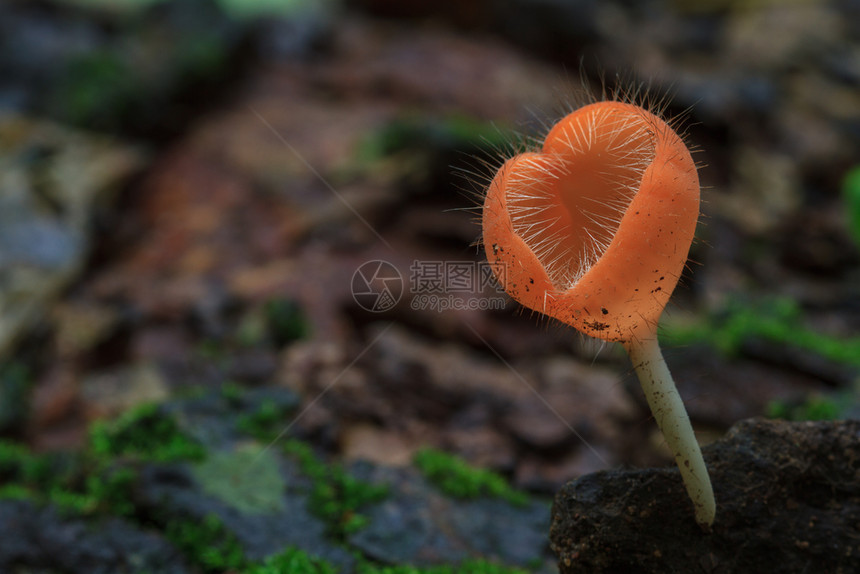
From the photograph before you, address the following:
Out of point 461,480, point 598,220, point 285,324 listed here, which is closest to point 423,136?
point 285,324

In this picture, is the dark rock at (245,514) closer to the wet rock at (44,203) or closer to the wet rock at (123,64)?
the wet rock at (44,203)

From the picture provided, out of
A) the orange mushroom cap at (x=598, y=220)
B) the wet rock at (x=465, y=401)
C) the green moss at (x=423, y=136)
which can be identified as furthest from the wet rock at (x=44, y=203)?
the orange mushroom cap at (x=598, y=220)

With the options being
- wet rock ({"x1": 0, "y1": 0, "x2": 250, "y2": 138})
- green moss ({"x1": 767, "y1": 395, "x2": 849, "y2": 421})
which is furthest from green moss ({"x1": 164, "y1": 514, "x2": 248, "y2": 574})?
wet rock ({"x1": 0, "y1": 0, "x2": 250, "y2": 138})

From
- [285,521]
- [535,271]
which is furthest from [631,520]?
[285,521]

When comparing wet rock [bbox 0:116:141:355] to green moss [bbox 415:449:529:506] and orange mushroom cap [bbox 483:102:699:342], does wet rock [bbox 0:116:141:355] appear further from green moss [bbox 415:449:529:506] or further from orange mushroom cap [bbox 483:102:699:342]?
orange mushroom cap [bbox 483:102:699:342]

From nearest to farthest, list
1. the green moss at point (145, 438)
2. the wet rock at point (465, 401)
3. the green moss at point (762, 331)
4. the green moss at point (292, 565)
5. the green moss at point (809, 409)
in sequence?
the green moss at point (292, 565) < the green moss at point (145, 438) < the green moss at point (809, 409) < the wet rock at point (465, 401) < the green moss at point (762, 331)

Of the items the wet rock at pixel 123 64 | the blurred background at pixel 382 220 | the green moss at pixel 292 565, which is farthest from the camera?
the wet rock at pixel 123 64

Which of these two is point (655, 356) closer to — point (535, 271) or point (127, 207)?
point (535, 271)

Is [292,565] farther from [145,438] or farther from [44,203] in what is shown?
[44,203]
